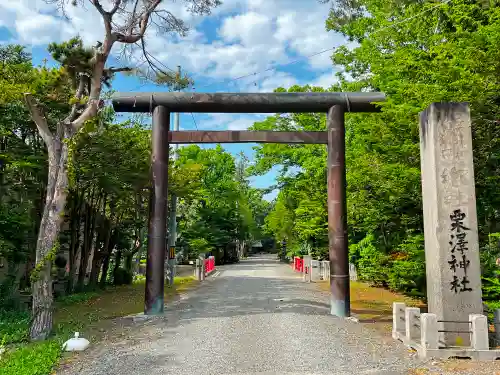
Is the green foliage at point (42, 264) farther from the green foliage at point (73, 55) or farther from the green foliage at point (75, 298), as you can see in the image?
the green foliage at point (75, 298)

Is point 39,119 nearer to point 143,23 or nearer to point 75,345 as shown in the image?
point 143,23

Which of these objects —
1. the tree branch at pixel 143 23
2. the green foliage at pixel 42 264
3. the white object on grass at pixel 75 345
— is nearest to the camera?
the white object on grass at pixel 75 345

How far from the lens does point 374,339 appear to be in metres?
8.36

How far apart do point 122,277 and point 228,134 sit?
13.5 metres

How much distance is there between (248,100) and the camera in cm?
1137

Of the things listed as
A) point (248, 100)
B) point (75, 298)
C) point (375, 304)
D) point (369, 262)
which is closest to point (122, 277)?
point (75, 298)

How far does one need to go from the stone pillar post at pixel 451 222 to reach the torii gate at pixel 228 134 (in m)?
3.09

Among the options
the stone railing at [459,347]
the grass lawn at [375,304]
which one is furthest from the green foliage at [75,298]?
the stone railing at [459,347]

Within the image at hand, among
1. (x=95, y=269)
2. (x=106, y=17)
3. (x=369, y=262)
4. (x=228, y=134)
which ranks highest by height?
(x=106, y=17)

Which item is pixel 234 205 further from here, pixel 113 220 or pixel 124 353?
pixel 124 353

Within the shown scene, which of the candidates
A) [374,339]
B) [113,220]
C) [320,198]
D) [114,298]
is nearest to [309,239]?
[320,198]

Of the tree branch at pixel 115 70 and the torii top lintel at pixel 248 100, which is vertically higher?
the tree branch at pixel 115 70

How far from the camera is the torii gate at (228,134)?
10922mm

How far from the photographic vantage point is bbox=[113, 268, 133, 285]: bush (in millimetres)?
21844
